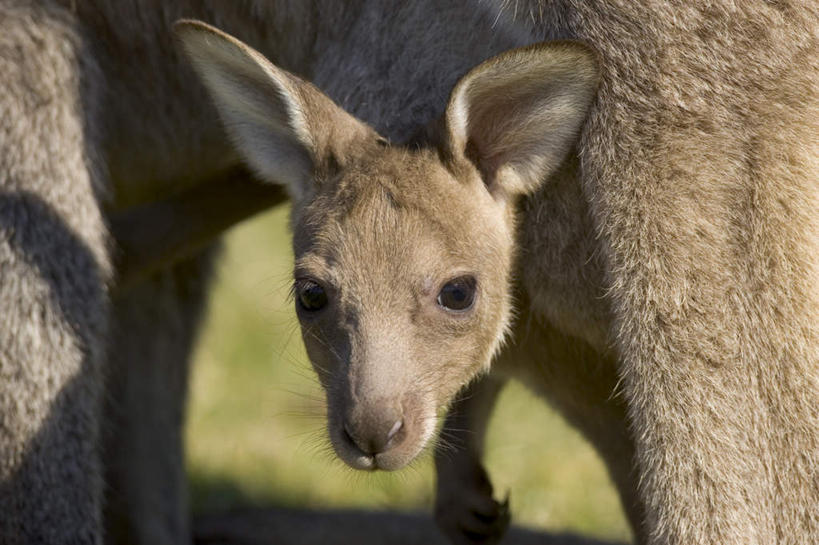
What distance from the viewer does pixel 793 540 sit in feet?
9.59

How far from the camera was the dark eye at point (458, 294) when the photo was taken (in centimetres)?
308

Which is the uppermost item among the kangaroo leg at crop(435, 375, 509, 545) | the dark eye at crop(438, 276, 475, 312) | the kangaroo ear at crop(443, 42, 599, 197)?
the kangaroo ear at crop(443, 42, 599, 197)

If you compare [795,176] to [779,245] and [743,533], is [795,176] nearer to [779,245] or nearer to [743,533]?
[779,245]

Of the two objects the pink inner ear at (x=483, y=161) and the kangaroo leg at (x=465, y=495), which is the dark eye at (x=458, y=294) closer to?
the pink inner ear at (x=483, y=161)

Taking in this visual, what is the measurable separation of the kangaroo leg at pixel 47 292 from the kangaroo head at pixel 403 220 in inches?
28.5

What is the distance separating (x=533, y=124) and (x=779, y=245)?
2.02 ft

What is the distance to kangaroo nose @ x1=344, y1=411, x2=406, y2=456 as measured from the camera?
9.41 feet

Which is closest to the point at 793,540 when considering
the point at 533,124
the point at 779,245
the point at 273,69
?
the point at 779,245

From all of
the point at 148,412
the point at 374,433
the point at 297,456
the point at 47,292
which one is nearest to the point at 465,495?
the point at 374,433

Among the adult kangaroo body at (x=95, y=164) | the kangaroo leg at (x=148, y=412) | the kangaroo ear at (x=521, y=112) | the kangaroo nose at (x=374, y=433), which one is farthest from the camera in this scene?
the kangaroo leg at (x=148, y=412)

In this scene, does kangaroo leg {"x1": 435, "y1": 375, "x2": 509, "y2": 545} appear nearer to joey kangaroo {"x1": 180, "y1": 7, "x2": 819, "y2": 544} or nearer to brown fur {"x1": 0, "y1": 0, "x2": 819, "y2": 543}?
brown fur {"x1": 0, "y1": 0, "x2": 819, "y2": 543}

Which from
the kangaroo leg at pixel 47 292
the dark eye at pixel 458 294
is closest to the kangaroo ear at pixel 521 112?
the dark eye at pixel 458 294

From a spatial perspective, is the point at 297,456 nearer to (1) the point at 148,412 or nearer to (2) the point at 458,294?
(1) the point at 148,412

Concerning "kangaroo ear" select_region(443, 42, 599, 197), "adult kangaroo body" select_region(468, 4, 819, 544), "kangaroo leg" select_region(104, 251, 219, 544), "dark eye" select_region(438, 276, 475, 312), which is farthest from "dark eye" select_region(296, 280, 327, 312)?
"kangaroo leg" select_region(104, 251, 219, 544)
